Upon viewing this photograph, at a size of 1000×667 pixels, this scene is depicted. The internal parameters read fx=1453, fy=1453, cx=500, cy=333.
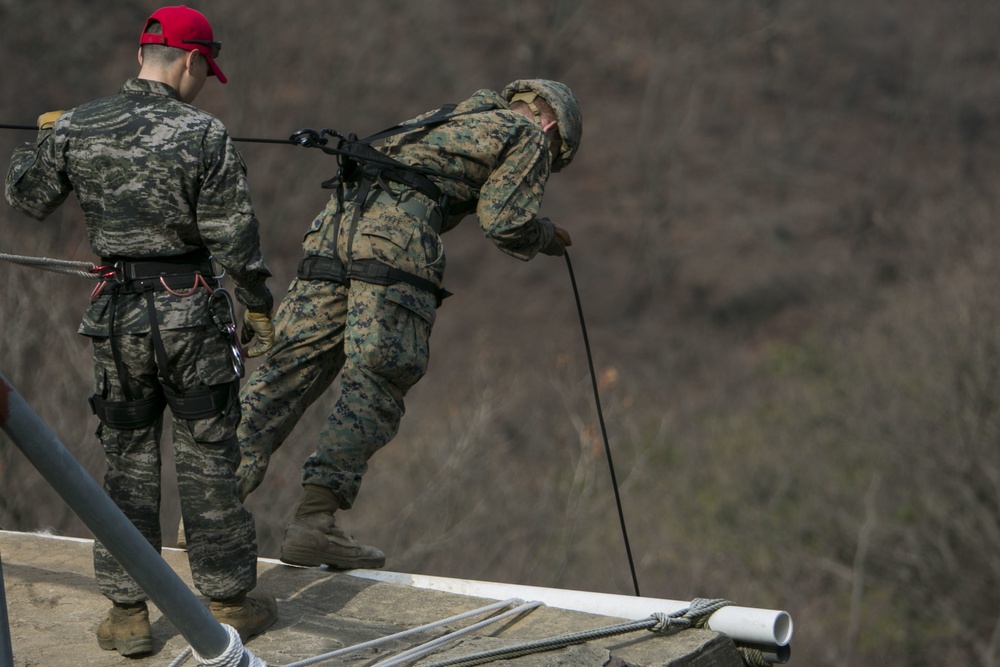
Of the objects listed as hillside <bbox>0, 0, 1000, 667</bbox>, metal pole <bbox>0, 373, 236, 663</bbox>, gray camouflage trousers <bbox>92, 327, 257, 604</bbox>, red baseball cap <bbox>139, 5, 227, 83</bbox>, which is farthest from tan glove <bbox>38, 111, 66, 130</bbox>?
hillside <bbox>0, 0, 1000, 667</bbox>

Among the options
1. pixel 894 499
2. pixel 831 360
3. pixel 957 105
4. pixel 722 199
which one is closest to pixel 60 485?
pixel 894 499

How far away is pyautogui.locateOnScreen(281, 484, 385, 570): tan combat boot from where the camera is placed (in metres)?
4.98

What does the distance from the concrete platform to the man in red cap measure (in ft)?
0.62

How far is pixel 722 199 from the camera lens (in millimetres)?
34250

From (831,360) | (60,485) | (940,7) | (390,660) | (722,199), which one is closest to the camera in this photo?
(60,485)

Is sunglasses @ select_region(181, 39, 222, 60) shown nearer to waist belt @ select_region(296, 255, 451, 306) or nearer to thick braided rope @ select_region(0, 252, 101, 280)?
thick braided rope @ select_region(0, 252, 101, 280)

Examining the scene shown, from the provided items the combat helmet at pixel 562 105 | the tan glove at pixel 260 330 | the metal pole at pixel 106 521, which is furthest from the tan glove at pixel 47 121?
the combat helmet at pixel 562 105

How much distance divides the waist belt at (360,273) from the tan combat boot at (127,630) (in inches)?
54.0

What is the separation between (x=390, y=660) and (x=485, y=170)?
6.33ft

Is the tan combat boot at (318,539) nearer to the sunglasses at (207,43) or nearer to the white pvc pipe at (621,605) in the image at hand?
the white pvc pipe at (621,605)

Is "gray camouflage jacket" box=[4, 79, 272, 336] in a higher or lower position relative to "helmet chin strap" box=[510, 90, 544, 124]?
lower

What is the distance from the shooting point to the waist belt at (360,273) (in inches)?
195

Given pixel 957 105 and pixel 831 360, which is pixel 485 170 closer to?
pixel 831 360

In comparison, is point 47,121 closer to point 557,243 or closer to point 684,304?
point 557,243
